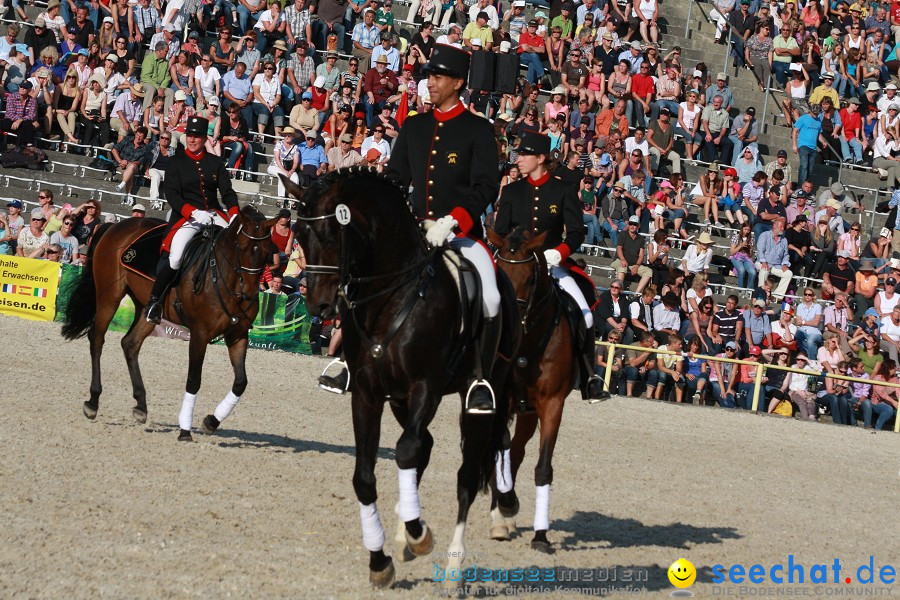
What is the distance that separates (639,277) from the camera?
2330 cm

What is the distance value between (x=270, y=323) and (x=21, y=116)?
6.64 meters

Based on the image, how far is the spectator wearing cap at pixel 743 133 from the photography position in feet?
91.0

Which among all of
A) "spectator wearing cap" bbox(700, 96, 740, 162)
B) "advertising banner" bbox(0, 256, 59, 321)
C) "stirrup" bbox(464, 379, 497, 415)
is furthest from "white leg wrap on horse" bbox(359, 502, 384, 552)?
"spectator wearing cap" bbox(700, 96, 740, 162)

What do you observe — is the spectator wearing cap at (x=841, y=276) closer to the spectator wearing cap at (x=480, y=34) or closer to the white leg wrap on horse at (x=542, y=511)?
the spectator wearing cap at (x=480, y=34)

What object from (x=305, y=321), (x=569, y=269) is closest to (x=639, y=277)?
(x=305, y=321)

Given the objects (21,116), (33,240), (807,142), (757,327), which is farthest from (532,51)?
(33,240)

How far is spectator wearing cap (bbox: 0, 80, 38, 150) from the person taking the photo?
2351 centimetres

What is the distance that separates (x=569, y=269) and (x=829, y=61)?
22.4 meters

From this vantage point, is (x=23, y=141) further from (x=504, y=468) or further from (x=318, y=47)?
(x=504, y=468)

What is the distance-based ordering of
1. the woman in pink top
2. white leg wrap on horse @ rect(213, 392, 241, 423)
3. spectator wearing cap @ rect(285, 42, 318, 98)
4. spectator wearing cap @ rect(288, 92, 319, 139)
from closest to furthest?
white leg wrap on horse @ rect(213, 392, 241, 423) → the woman in pink top → spectator wearing cap @ rect(288, 92, 319, 139) → spectator wearing cap @ rect(285, 42, 318, 98)

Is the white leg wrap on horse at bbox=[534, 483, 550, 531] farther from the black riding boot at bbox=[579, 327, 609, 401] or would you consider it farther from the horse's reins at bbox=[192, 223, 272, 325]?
the horse's reins at bbox=[192, 223, 272, 325]

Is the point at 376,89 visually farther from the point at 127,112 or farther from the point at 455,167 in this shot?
the point at 455,167

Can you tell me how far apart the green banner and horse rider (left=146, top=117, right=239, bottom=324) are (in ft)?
24.3

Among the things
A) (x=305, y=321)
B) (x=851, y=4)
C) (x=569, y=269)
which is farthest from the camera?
(x=851, y=4)
